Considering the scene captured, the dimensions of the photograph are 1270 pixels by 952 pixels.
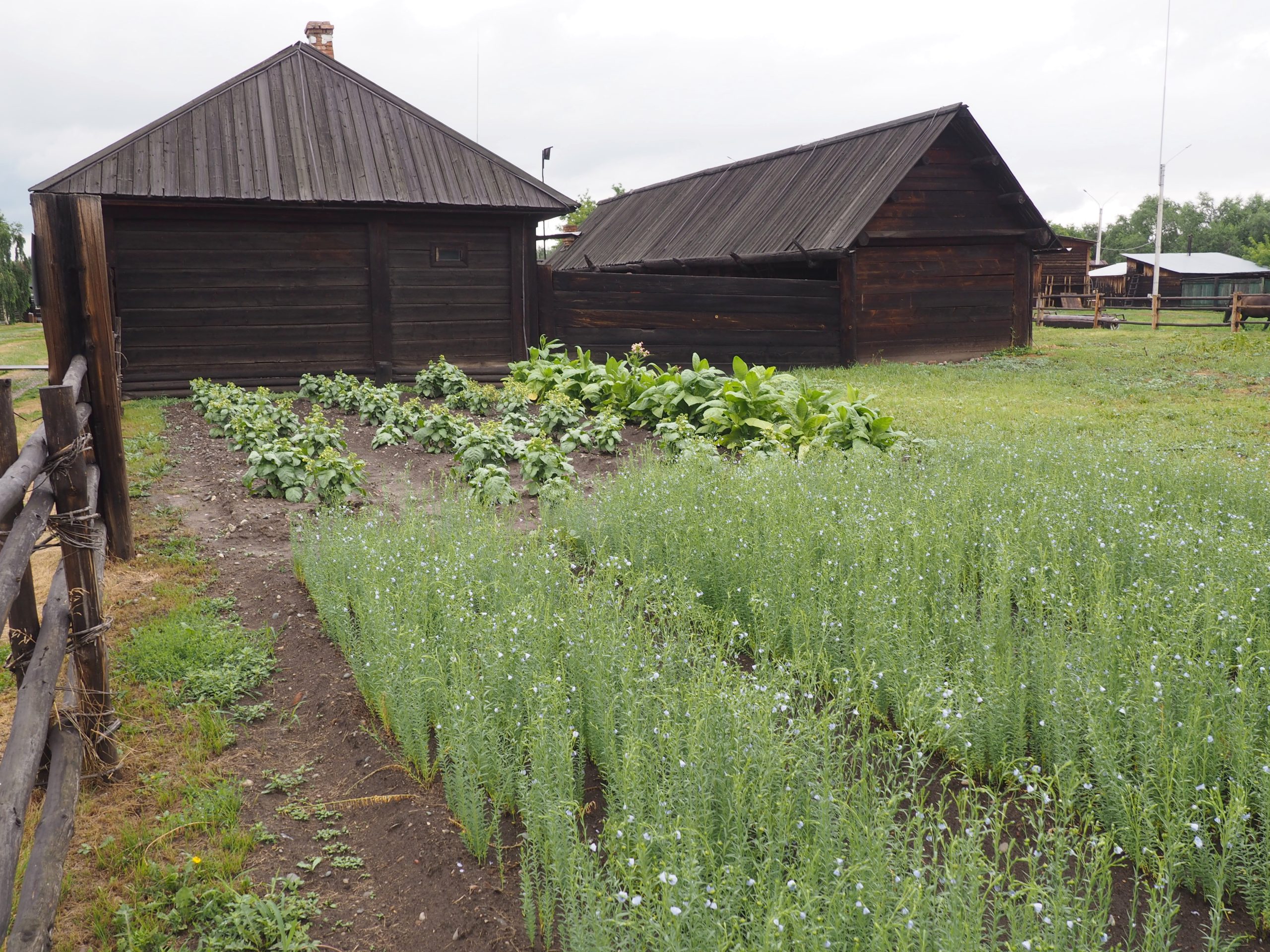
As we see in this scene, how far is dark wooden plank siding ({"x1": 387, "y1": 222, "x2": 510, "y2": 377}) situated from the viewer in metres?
14.4

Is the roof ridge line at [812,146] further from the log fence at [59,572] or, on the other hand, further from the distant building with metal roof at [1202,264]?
the distant building with metal roof at [1202,264]

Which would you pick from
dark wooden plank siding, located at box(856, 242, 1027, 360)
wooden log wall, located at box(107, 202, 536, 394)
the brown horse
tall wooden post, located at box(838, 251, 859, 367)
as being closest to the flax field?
wooden log wall, located at box(107, 202, 536, 394)

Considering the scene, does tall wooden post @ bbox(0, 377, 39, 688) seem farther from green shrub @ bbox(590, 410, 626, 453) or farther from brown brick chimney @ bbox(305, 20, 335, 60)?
brown brick chimney @ bbox(305, 20, 335, 60)

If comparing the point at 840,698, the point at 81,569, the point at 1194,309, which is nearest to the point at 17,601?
the point at 81,569

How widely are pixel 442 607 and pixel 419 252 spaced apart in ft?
36.1

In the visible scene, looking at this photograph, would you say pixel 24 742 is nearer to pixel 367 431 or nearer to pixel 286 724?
pixel 286 724

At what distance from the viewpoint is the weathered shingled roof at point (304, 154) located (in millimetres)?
12883

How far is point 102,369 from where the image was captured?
555 cm

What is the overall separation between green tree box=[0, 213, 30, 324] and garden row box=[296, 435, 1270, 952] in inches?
1645

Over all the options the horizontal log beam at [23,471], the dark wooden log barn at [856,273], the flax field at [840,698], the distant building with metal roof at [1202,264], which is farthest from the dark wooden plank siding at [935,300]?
the distant building with metal roof at [1202,264]

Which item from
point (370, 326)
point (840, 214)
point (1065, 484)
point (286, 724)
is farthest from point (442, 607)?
point (840, 214)

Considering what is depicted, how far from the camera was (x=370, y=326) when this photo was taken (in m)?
14.3

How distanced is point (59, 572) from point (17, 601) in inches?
13.0

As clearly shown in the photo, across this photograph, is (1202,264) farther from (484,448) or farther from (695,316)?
(484,448)
